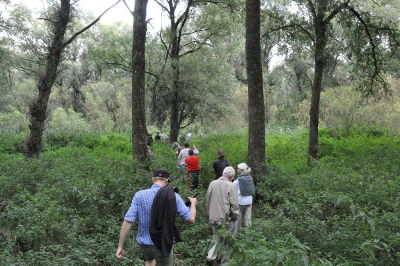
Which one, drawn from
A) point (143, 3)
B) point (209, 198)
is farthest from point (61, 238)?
point (143, 3)

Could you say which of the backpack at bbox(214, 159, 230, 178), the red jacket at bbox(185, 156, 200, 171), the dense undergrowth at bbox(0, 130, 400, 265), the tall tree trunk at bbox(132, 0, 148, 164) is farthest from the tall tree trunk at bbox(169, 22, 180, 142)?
the backpack at bbox(214, 159, 230, 178)

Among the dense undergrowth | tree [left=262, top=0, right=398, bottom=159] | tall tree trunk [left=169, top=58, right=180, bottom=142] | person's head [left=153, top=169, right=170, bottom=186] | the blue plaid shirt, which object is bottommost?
the dense undergrowth

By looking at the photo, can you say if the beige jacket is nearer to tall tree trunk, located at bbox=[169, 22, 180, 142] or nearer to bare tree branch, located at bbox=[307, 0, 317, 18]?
bare tree branch, located at bbox=[307, 0, 317, 18]

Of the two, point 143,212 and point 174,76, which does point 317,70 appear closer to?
point 174,76

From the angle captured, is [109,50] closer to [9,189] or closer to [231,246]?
[9,189]

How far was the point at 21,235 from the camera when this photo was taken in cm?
520

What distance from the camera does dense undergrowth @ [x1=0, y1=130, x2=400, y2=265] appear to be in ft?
14.1

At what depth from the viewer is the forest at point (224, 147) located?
205 inches

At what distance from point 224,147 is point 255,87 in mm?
6082

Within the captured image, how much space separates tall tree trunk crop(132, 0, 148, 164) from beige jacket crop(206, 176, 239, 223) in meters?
4.52

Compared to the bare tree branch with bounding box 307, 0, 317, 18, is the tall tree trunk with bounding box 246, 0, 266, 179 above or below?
below

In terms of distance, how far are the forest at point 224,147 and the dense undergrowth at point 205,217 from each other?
1.2 inches

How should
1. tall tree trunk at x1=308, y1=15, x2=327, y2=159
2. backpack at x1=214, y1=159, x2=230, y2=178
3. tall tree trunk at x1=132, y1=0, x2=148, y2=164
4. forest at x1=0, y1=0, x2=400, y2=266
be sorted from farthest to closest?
tall tree trunk at x1=308, y1=15, x2=327, y2=159 → tall tree trunk at x1=132, y1=0, x2=148, y2=164 → backpack at x1=214, y1=159, x2=230, y2=178 → forest at x1=0, y1=0, x2=400, y2=266

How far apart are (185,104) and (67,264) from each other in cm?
1908
